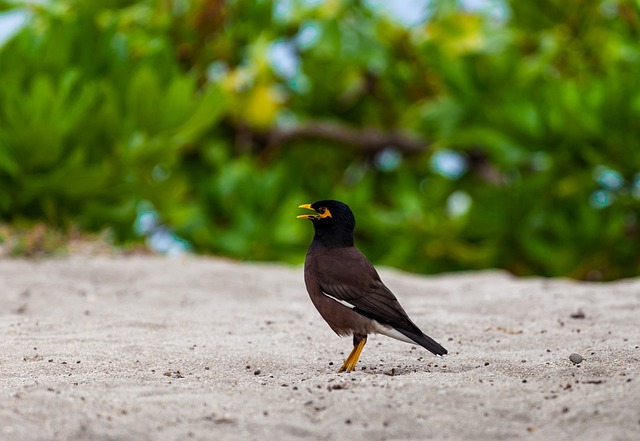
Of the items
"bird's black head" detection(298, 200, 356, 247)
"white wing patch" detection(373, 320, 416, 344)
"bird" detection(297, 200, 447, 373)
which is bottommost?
"white wing patch" detection(373, 320, 416, 344)

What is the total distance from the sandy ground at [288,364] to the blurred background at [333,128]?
1746 mm

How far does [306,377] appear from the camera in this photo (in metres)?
2.77

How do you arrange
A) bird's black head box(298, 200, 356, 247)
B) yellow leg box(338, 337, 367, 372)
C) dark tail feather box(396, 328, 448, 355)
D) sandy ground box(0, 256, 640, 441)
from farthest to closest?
bird's black head box(298, 200, 356, 247) < yellow leg box(338, 337, 367, 372) < dark tail feather box(396, 328, 448, 355) < sandy ground box(0, 256, 640, 441)

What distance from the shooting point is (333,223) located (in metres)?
3.05

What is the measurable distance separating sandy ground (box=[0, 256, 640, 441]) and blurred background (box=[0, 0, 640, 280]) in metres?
1.75

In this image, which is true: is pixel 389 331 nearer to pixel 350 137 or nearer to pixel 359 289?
pixel 359 289

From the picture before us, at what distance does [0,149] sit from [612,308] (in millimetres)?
4214

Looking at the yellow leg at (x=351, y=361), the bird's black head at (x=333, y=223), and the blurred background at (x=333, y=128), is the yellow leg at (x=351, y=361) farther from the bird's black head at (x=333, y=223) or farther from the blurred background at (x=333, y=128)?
the blurred background at (x=333, y=128)

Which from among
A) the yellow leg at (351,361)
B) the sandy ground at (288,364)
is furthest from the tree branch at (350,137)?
the yellow leg at (351,361)

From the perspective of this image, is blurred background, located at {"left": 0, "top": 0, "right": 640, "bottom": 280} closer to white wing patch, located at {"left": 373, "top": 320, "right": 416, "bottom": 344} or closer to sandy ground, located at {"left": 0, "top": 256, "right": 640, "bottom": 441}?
sandy ground, located at {"left": 0, "top": 256, "right": 640, "bottom": 441}

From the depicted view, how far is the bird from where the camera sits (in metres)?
2.85

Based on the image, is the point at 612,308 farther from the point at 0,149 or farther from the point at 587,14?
the point at 587,14

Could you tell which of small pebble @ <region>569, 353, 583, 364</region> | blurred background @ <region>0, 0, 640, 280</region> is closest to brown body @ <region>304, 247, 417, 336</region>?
A: small pebble @ <region>569, 353, 583, 364</region>

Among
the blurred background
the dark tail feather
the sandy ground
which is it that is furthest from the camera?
the blurred background
